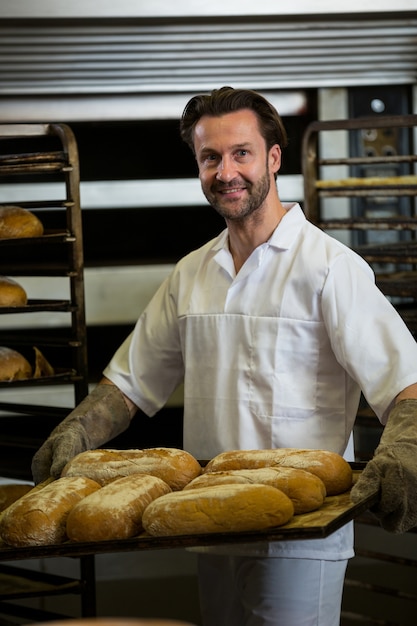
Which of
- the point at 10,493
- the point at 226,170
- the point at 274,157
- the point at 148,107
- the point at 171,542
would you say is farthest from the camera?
the point at 148,107

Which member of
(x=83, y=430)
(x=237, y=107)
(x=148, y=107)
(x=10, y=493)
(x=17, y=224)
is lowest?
(x=10, y=493)

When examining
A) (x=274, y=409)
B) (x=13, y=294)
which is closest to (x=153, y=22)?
(x=13, y=294)

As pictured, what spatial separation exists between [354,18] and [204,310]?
117cm

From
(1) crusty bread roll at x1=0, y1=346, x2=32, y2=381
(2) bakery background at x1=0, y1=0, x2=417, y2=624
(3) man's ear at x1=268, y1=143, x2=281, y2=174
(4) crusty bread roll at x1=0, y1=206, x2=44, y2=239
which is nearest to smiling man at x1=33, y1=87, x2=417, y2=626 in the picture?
(3) man's ear at x1=268, y1=143, x2=281, y2=174

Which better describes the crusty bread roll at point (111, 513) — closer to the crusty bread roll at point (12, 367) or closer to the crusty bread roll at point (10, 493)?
the crusty bread roll at point (10, 493)

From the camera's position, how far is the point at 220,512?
1582mm

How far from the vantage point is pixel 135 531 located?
166cm

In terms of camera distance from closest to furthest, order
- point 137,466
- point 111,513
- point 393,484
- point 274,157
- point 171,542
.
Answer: point 171,542, point 111,513, point 393,484, point 137,466, point 274,157

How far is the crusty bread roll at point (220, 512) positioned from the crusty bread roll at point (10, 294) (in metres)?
1.21

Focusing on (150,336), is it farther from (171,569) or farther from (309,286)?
(171,569)

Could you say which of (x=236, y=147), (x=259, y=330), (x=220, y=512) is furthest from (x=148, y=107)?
(x=220, y=512)

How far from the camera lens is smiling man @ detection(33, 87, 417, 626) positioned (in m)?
2.22

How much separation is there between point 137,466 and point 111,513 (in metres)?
0.28

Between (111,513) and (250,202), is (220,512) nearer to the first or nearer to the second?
(111,513)
